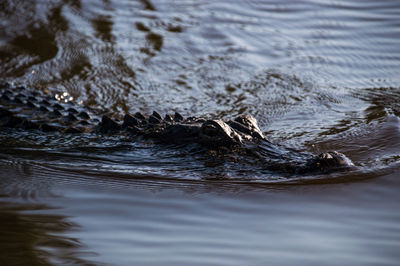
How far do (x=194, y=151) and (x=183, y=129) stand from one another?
0.26 metres

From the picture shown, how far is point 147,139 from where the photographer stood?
4.20 m

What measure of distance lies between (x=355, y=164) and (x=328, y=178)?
42cm

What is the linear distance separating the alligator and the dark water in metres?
0.13

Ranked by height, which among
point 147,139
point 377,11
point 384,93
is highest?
point 377,11

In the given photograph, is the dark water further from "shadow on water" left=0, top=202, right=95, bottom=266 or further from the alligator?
the alligator

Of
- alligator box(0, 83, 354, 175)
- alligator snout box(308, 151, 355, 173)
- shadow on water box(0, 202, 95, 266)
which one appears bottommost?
shadow on water box(0, 202, 95, 266)

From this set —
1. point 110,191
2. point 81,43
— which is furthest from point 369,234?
point 81,43

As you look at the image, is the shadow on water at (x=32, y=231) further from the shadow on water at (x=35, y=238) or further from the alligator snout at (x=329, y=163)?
the alligator snout at (x=329, y=163)

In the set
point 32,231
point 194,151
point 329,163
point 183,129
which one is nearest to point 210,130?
point 194,151

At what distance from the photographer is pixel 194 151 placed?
12.6 feet

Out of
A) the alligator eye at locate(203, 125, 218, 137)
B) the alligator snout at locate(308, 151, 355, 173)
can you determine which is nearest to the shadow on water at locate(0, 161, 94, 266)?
the alligator eye at locate(203, 125, 218, 137)

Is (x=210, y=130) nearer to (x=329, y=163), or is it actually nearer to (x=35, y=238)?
(x=329, y=163)

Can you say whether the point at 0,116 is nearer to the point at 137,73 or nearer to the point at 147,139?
the point at 147,139

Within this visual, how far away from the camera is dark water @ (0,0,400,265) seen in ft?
7.59
